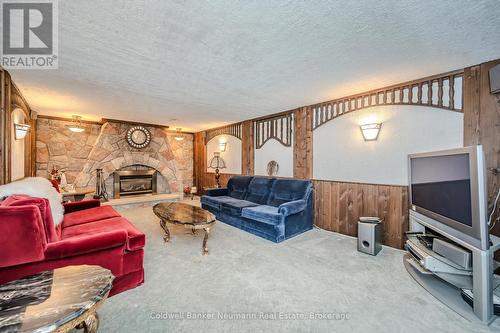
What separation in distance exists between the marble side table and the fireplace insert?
5.17 m

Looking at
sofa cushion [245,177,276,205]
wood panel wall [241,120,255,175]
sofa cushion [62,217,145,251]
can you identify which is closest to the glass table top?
sofa cushion [62,217,145,251]

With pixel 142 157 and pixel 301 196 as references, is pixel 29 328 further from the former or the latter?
pixel 142 157

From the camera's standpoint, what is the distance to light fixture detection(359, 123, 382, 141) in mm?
3186

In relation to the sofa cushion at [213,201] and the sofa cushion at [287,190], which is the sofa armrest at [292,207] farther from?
the sofa cushion at [213,201]

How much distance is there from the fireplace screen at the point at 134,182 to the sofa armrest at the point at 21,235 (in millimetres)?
4754

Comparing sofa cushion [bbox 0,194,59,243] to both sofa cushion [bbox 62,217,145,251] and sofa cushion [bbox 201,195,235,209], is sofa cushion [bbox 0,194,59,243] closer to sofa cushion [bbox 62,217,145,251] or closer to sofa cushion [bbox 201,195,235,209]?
sofa cushion [bbox 62,217,145,251]

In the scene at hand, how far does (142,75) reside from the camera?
2723 millimetres

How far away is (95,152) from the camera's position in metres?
5.50

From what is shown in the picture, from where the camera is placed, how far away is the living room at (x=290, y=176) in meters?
1.58

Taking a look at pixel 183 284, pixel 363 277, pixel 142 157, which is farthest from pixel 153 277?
pixel 142 157

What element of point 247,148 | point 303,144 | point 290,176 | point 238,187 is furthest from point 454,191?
point 247,148

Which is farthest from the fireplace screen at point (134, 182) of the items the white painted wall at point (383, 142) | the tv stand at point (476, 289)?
the tv stand at point (476, 289)

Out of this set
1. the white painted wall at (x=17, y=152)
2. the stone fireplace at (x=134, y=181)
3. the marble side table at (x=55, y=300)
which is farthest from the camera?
the stone fireplace at (x=134, y=181)

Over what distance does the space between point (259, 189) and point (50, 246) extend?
11.3 feet
